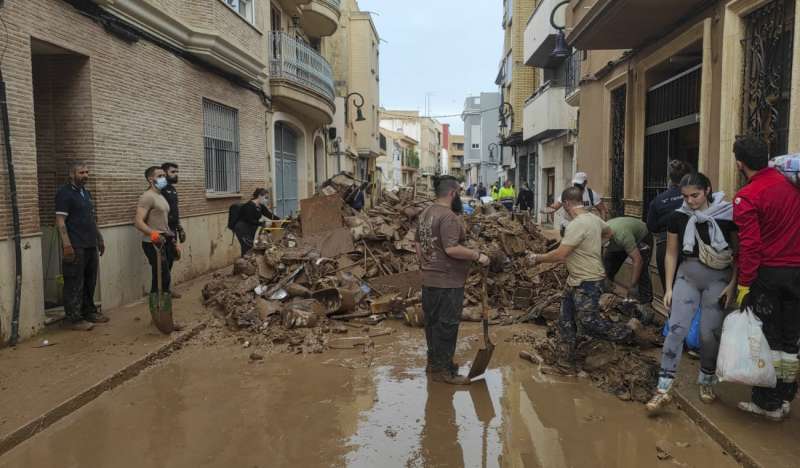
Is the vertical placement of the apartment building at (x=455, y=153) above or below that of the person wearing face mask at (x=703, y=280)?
above

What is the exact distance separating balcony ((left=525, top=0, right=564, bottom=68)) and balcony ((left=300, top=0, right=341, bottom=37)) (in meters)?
6.77

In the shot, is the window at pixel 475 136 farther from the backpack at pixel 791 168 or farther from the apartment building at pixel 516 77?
the backpack at pixel 791 168

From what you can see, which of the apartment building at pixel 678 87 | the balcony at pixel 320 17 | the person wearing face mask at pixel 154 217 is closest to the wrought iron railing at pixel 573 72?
the apartment building at pixel 678 87

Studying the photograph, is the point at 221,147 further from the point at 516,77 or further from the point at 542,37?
the point at 516,77

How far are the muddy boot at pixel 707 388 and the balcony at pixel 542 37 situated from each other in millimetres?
13966

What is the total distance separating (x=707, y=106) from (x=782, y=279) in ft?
12.0

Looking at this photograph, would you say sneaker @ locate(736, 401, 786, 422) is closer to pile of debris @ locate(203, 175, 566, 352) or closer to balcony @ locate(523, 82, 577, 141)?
pile of debris @ locate(203, 175, 566, 352)

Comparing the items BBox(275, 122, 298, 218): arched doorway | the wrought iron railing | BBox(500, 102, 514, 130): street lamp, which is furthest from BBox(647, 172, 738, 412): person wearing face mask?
BBox(500, 102, 514, 130): street lamp

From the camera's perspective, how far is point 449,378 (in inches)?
211

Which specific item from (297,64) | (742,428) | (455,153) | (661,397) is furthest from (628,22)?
(455,153)

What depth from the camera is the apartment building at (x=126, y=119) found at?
21.2 ft

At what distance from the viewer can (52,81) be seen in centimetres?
771

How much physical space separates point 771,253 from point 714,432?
1299 mm

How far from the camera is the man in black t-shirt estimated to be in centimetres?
659
